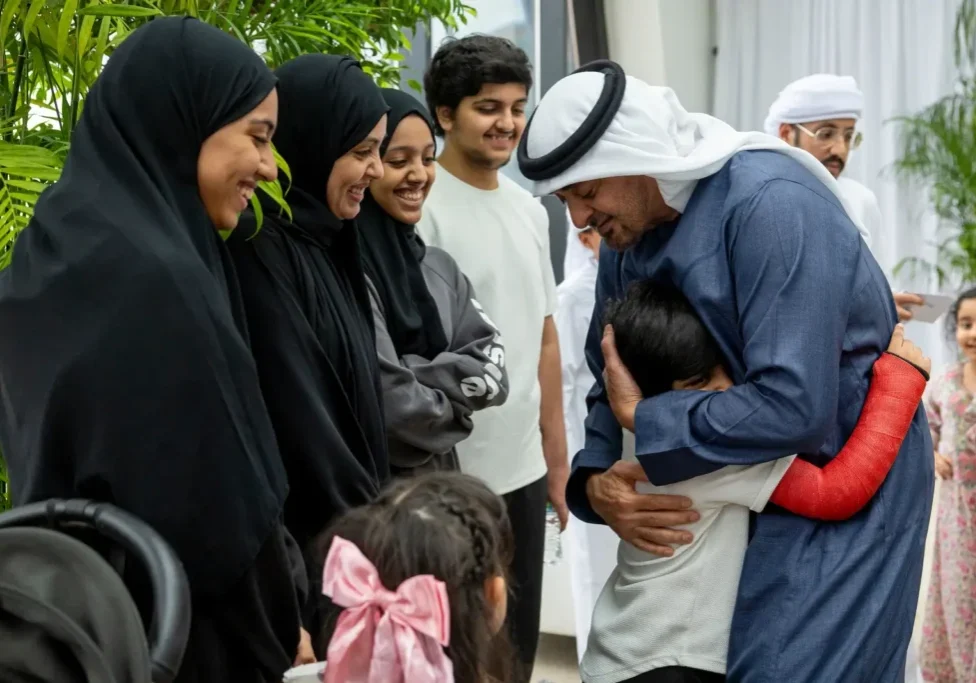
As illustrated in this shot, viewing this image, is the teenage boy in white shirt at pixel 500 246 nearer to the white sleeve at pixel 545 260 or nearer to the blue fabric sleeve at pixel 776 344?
the white sleeve at pixel 545 260

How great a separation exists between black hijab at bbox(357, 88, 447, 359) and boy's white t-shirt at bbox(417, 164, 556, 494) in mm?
272

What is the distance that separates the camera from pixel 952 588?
3357 mm

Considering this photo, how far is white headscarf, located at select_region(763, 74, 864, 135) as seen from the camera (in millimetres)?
3643

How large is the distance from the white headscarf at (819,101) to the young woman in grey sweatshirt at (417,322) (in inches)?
64.3

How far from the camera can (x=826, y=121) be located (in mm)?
3688

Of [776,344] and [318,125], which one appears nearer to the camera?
[776,344]

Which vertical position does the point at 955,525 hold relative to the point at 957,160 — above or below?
below

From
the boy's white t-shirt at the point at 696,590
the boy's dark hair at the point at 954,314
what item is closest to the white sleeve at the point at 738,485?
the boy's white t-shirt at the point at 696,590

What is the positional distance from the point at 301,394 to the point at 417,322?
1.62 ft

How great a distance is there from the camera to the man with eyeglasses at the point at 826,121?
3650mm

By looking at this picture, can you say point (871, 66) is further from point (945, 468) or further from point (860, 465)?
point (860, 465)

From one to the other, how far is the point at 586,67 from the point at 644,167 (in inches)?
9.5

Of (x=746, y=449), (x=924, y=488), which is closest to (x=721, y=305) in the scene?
(x=746, y=449)

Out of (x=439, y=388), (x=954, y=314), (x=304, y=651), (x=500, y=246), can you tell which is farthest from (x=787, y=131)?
(x=304, y=651)
